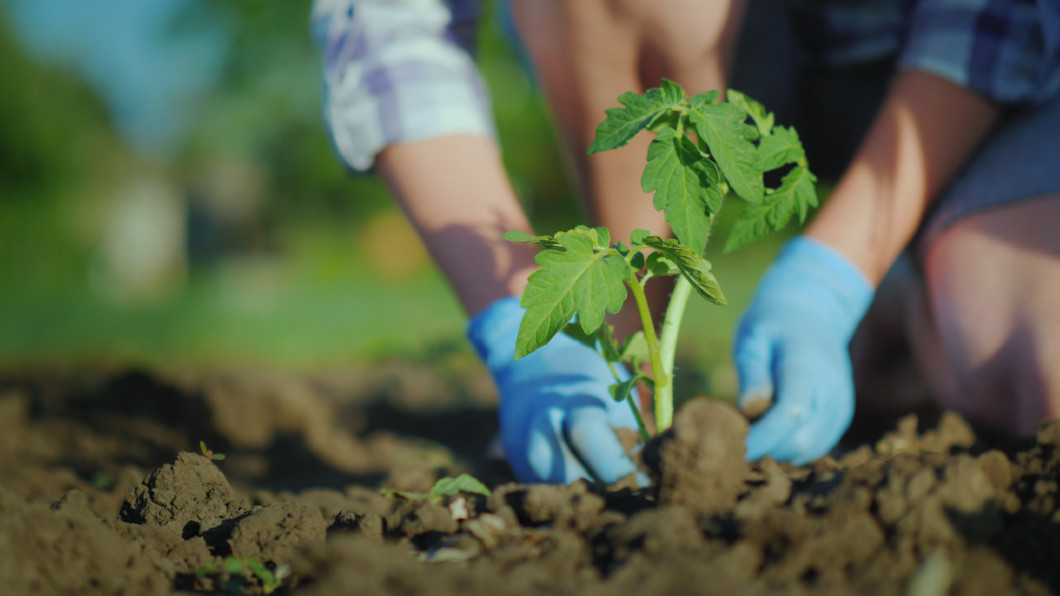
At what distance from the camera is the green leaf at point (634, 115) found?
3.53ft

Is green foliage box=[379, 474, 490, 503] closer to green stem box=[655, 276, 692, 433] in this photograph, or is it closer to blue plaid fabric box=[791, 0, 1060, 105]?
green stem box=[655, 276, 692, 433]

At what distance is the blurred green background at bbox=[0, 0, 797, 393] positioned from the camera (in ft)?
16.5

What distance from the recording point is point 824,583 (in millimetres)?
782

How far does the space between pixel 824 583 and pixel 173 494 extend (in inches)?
38.0

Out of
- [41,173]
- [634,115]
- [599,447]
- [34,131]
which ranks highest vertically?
[34,131]

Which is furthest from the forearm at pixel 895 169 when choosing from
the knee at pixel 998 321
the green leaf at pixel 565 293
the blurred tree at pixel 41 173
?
the blurred tree at pixel 41 173

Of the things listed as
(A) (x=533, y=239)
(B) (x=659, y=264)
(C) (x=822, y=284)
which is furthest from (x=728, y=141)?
(C) (x=822, y=284)

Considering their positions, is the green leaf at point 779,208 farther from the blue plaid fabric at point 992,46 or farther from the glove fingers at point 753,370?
the blue plaid fabric at point 992,46

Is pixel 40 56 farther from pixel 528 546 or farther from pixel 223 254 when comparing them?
pixel 528 546

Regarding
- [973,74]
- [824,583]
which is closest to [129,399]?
[824,583]

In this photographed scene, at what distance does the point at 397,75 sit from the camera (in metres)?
1.96

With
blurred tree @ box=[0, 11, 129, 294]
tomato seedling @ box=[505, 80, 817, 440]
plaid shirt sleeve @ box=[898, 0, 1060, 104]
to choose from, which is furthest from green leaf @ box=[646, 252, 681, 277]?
blurred tree @ box=[0, 11, 129, 294]

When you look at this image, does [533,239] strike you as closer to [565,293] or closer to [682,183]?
[565,293]

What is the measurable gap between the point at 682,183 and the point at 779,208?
0.77ft
